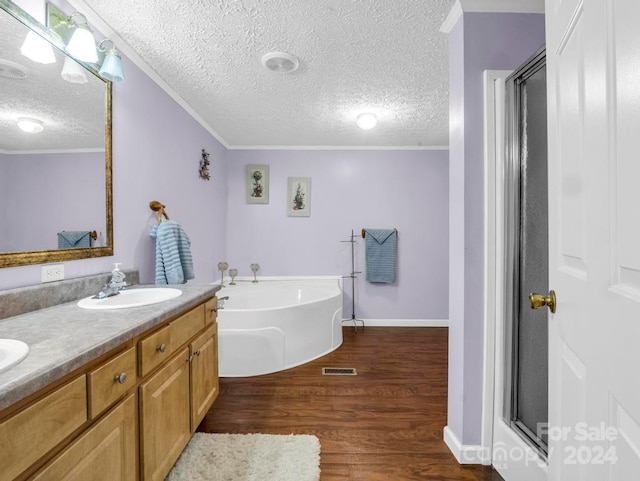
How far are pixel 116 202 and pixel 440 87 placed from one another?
7.90 ft

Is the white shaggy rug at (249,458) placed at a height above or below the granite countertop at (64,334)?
below

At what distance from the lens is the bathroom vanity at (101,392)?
63 centimetres

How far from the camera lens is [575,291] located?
69 cm

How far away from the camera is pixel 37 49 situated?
48.1 inches

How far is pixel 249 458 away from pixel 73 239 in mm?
1409

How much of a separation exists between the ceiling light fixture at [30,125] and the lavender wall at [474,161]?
1.97 metres

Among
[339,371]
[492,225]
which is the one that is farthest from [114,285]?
[492,225]

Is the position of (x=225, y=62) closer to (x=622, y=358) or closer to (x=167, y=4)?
(x=167, y=4)

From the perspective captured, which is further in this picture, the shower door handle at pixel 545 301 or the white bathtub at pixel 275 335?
the white bathtub at pixel 275 335

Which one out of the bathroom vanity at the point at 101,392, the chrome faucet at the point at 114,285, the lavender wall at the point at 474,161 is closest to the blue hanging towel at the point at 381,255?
the lavender wall at the point at 474,161

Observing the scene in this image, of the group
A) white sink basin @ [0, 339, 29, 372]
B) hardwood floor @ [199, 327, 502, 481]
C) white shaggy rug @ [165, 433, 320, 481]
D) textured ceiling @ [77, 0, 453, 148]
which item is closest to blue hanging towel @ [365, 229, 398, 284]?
hardwood floor @ [199, 327, 502, 481]

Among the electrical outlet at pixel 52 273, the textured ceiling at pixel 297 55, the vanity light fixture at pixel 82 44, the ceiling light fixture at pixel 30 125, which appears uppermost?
the textured ceiling at pixel 297 55

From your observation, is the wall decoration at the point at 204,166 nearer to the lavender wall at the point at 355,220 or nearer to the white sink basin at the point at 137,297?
the lavender wall at the point at 355,220

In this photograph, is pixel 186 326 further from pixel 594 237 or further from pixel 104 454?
pixel 594 237
